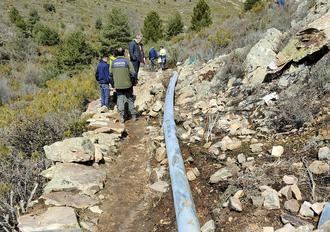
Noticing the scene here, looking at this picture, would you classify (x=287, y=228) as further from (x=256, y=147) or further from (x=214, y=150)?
(x=214, y=150)

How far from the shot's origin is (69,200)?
446 cm

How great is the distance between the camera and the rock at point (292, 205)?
3381mm

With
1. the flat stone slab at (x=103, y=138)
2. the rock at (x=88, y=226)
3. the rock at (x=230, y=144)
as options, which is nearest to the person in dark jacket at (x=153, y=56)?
the flat stone slab at (x=103, y=138)

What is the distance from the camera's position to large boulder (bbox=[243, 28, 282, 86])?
707cm

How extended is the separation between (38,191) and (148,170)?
1.64m

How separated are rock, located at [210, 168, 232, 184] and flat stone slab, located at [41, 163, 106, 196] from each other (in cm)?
165

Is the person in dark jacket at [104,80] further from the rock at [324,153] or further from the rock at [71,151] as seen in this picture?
the rock at [324,153]

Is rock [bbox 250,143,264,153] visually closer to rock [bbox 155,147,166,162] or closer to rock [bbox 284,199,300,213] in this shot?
rock [bbox 284,199,300,213]

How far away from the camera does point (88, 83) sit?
12.0 metres

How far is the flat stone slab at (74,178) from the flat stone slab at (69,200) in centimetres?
11

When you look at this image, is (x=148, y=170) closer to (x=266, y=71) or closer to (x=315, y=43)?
(x=266, y=71)

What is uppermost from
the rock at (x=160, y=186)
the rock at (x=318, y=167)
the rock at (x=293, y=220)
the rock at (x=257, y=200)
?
the rock at (x=318, y=167)

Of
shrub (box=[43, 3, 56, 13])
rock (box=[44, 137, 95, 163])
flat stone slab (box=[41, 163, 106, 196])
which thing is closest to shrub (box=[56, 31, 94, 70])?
rock (box=[44, 137, 95, 163])

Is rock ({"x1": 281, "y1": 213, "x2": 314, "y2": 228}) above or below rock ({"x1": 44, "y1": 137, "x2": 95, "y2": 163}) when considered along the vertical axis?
above
